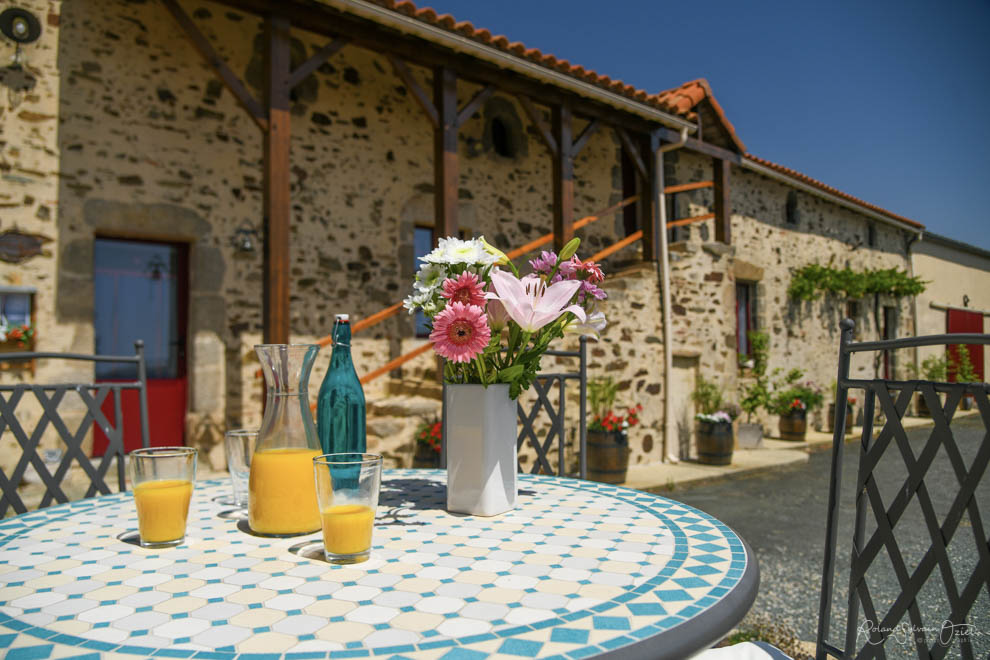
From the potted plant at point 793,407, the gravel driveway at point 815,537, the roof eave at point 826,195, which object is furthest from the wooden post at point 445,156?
the potted plant at point 793,407

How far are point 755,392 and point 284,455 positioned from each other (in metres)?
7.91

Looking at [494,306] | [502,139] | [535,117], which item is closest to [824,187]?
[502,139]

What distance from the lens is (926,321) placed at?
1270 centimetres

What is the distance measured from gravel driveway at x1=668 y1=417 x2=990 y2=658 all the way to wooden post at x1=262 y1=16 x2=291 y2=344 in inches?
124

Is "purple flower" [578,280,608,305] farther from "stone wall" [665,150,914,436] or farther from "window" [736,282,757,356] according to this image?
"window" [736,282,757,356]

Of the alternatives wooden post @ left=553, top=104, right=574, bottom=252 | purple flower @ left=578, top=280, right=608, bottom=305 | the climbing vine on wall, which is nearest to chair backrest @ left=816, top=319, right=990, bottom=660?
purple flower @ left=578, top=280, right=608, bottom=305

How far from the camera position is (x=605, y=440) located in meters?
5.26

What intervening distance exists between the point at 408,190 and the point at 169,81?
7.29 feet

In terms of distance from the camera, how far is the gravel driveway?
92.4 inches

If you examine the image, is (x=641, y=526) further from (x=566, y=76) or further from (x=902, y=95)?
(x=902, y=95)

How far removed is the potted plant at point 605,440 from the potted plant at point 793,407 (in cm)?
413

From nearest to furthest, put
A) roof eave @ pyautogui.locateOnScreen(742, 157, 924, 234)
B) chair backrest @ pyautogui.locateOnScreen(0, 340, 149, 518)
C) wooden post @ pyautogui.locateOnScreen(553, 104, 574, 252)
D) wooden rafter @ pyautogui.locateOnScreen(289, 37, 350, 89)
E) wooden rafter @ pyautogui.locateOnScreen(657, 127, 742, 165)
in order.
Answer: chair backrest @ pyautogui.locateOnScreen(0, 340, 149, 518) → wooden rafter @ pyautogui.locateOnScreen(289, 37, 350, 89) → wooden post @ pyautogui.locateOnScreen(553, 104, 574, 252) → wooden rafter @ pyautogui.locateOnScreen(657, 127, 742, 165) → roof eave @ pyautogui.locateOnScreen(742, 157, 924, 234)

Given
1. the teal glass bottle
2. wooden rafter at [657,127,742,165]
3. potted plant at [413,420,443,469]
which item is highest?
wooden rafter at [657,127,742,165]

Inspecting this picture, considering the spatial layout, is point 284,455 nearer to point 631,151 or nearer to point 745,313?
point 631,151
